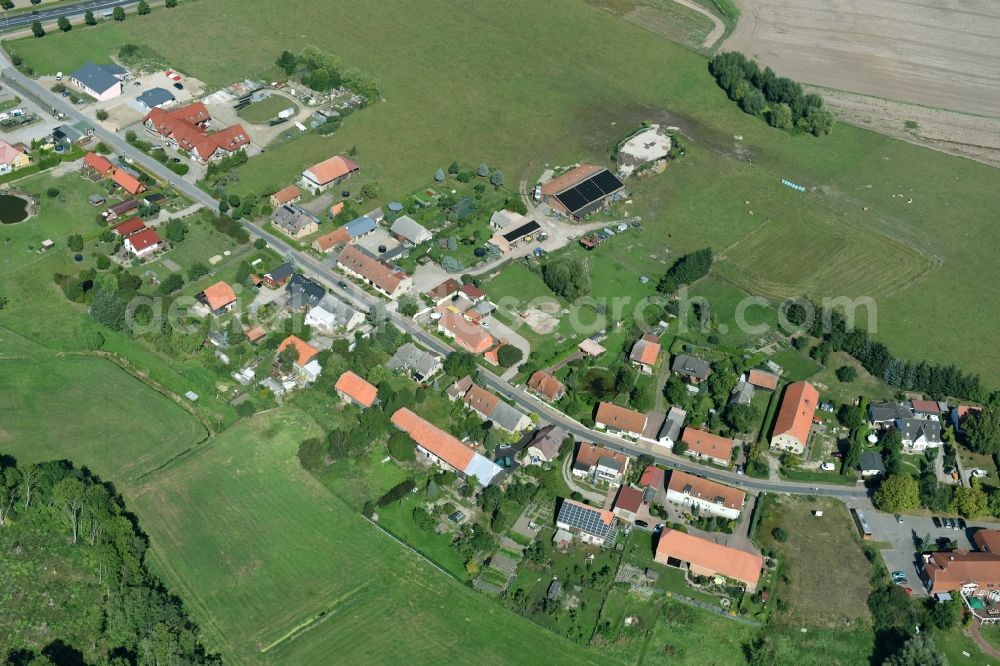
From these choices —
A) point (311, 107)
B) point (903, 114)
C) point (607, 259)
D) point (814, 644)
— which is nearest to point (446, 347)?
point (607, 259)

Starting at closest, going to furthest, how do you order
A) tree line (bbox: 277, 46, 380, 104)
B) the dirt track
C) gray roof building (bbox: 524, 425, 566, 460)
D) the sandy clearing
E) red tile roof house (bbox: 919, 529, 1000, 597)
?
red tile roof house (bbox: 919, 529, 1000, 597) → gray roof building (bbox: 524, 425, 566, 460) → tree line (bbox: 277, 46, 380, 104) → the dirt track → the sandy clearing

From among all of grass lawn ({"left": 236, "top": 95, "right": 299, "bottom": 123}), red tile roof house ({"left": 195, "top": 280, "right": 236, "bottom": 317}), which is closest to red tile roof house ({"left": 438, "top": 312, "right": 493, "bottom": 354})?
red tile roof house ({"left": 195, "top": 280, "right": 236, "bottom": 317})

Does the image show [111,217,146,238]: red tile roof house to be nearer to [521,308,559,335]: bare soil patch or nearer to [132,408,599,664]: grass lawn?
A: [132,408,599,664]: grass lawn

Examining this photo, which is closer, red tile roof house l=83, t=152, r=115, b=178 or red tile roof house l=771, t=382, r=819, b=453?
red tile roof house l=771, t=382, r=819, b=453

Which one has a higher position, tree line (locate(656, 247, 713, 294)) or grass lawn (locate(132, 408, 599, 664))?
tree line (locate(656, 247, 713, 294))

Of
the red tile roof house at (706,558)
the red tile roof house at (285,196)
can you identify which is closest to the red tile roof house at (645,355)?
the red tile roof house at (706,558)
